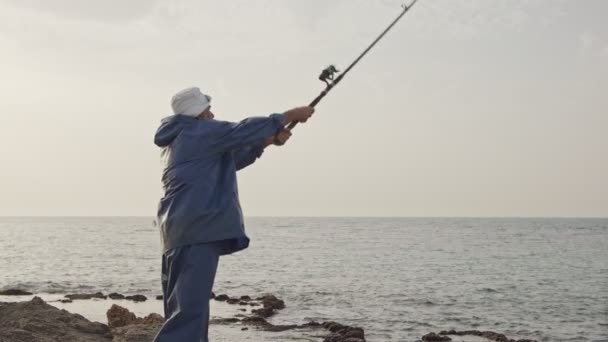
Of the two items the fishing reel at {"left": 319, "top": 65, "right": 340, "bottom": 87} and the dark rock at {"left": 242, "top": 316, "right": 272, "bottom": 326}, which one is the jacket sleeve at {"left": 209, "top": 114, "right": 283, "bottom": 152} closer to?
the fishing reel at {"left": 319, "top": 65, "right": 340, "bottom": 87}

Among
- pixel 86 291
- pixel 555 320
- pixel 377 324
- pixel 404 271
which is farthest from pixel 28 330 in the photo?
pixel 404 271

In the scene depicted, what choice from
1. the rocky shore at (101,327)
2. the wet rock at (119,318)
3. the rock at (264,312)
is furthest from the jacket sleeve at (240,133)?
the rock at (264,312)

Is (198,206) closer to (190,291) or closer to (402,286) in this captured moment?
(190,291)

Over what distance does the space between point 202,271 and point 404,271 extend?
33074mm

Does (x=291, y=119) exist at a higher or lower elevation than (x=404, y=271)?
higher

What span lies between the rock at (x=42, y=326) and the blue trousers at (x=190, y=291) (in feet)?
16.4

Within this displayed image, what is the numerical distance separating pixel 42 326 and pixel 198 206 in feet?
21.6

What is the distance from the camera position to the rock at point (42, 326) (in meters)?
8.66

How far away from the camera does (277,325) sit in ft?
55.5

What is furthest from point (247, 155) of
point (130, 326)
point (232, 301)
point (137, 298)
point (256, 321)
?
point (137, 298)

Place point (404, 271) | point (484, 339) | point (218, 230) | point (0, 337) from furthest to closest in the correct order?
point (404, 271) < point (484, 339) < point (0, 337) < point (218, 230)

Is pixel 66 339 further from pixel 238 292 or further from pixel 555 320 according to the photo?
pixel 238 292

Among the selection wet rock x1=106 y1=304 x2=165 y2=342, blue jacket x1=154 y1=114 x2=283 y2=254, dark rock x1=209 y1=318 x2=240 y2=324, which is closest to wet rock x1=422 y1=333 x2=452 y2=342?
dark rock x1=209 y1=318 x2=240 y2=324

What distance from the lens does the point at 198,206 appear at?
409cm
